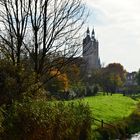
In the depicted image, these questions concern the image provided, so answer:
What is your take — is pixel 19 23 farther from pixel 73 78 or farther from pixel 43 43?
pixel 73 78

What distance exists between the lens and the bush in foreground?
18.2 m

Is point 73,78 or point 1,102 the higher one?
point 73,78

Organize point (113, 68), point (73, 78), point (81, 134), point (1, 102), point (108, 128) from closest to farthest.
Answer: point (1, 102) < point (81, 134) < point (108, 128) < point (73, 78) < point (113, 68)

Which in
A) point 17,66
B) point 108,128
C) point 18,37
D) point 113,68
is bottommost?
point 108,128

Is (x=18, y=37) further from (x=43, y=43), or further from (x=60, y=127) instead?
(x=60, y=127)

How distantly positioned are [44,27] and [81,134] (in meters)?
6.43

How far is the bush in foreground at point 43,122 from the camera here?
1823cm

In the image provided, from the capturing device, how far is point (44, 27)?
23766mm

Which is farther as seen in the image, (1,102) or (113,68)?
(113,68)

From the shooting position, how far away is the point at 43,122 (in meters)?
19.7

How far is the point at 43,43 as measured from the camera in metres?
23.8

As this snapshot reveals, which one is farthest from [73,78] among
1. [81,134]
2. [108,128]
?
[81,134]

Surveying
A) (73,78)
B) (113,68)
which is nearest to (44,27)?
(73,78)

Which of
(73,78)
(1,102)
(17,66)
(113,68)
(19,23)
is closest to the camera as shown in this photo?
(1,102)
